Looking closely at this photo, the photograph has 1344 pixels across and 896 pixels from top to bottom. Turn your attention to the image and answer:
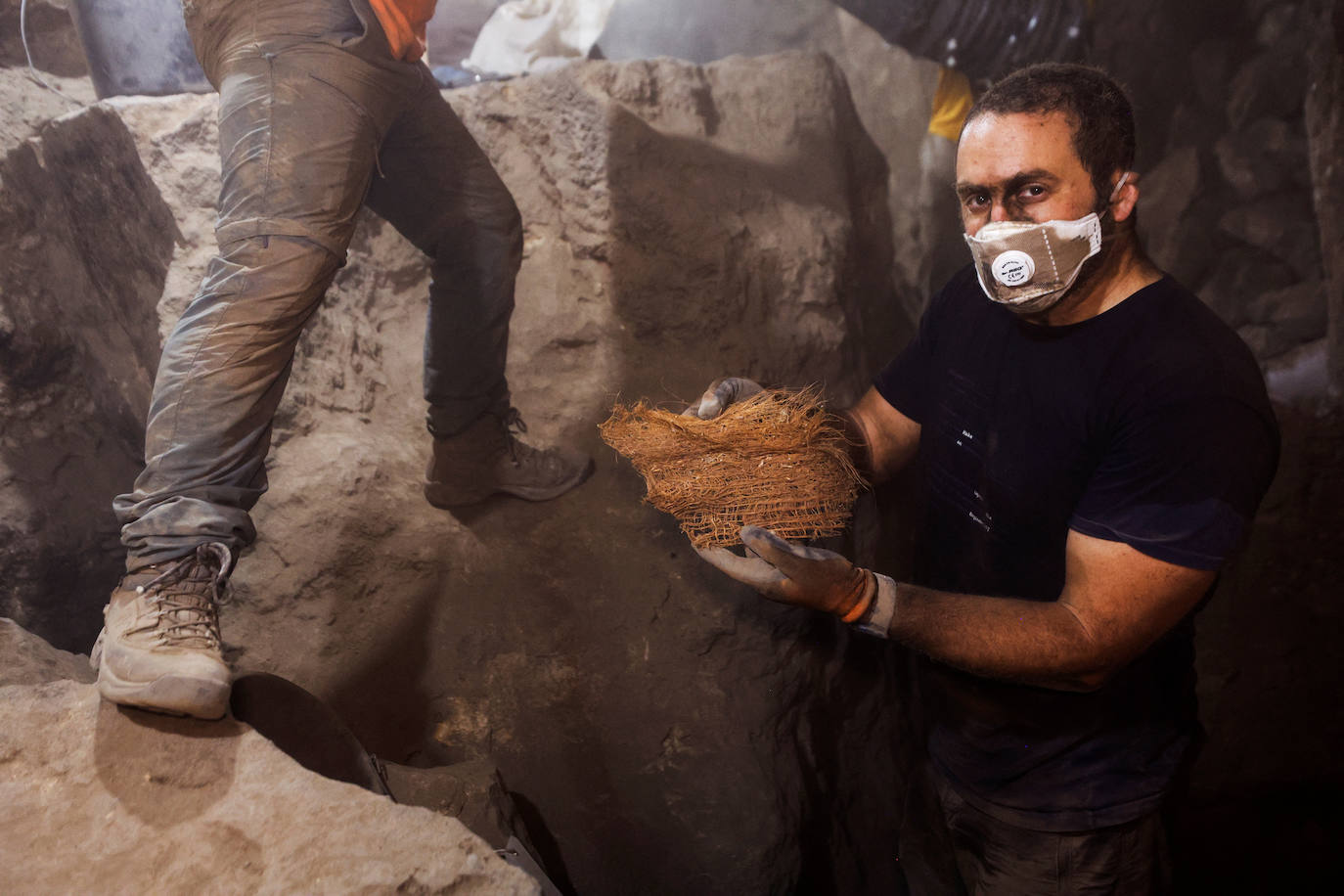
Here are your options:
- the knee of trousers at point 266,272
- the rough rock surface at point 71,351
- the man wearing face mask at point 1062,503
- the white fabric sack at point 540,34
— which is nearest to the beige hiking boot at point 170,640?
the knee of trousers at point 266,272

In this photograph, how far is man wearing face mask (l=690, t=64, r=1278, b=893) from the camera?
52.8 inches

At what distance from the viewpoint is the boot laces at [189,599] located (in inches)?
59.6

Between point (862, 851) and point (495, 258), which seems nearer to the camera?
point (495, 258)

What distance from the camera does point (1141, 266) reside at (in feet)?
4.91

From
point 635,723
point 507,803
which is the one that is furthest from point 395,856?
point 635,723

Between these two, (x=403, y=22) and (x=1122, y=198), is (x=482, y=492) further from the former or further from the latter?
(x=1122, y=198)

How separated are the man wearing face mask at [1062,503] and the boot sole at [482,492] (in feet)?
3.04

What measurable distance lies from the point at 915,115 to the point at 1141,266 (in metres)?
2.30

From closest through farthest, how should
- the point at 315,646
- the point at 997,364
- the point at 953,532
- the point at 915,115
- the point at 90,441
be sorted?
1. the point at 997,364
2. the point at 953,532
3. the point at 315,646
4. the point at 90,441
5. the point at 915,115

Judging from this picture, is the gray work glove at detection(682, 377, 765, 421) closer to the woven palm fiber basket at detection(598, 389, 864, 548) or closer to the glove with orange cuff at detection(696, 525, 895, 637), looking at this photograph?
the woven palm fiber basket at detection(598, 389, 864, 548)

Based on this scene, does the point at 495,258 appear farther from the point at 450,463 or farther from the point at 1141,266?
the point at 1141,266

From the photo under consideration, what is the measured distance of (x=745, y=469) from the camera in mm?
1688

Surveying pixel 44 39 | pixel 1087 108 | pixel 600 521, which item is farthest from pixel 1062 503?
pixel 44 39

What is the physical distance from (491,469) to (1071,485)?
1.74 m
